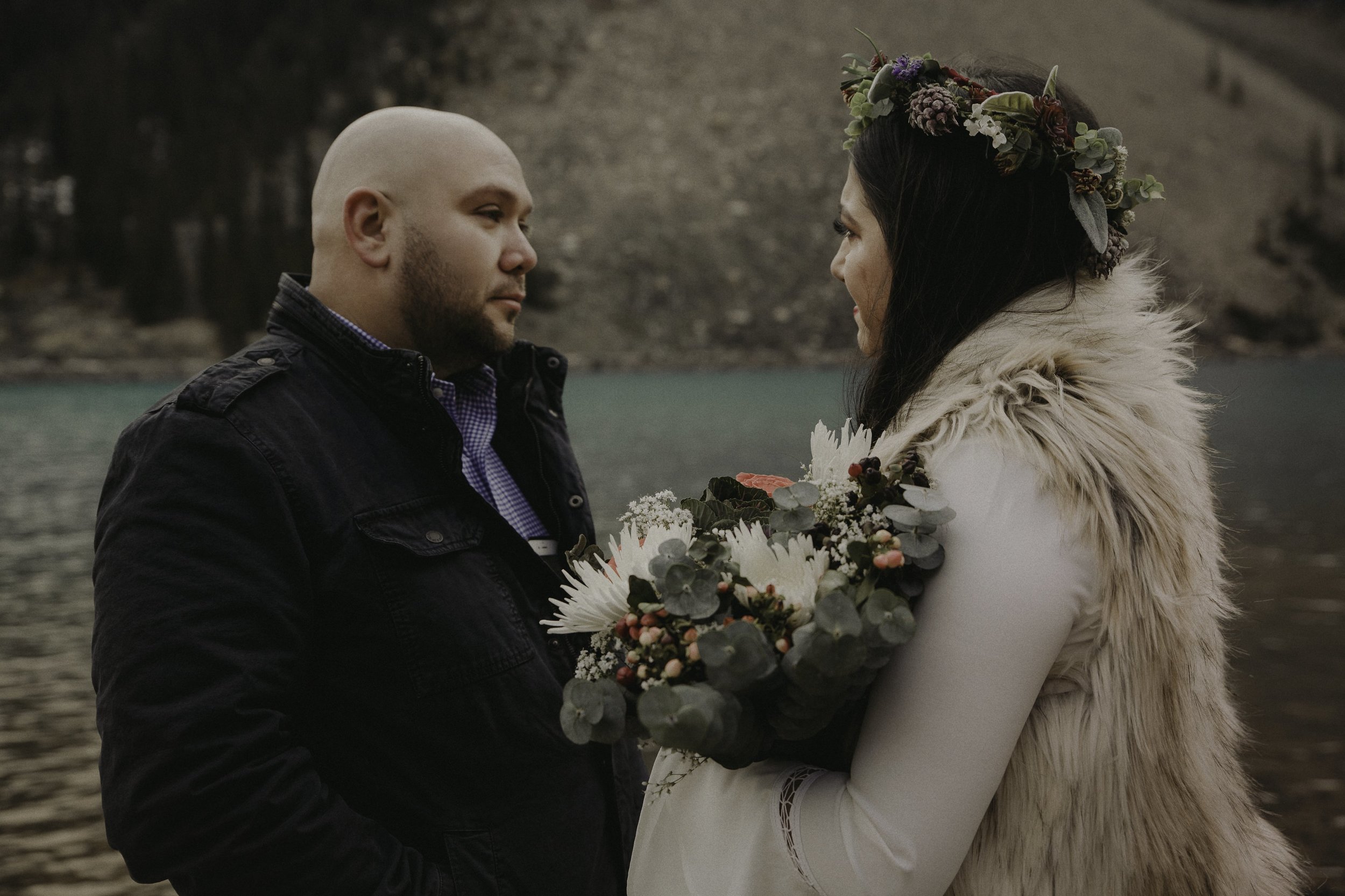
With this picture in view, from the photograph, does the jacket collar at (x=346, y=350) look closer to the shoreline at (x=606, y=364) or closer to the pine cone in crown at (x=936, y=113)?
the pine cone in crown at (x=936, y=113)

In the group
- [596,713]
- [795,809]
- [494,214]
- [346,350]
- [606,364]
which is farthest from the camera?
[606,364]

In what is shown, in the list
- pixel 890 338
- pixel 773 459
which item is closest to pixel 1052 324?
pixel 890 338

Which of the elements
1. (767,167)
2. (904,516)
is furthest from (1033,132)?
(767,167)

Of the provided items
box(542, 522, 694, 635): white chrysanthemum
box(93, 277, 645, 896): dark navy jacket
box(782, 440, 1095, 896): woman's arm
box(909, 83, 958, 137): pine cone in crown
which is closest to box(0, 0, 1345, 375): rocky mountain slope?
box(93, 277, 645, 896): dark navy jacket

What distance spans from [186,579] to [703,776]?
109cm

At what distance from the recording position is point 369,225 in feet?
8.65

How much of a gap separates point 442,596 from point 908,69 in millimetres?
1515

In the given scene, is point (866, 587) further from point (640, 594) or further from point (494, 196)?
point (494, 196)

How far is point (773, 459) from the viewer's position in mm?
22719

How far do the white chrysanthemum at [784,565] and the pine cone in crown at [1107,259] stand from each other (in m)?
0.80

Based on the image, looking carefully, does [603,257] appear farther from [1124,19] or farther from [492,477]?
[492,477]

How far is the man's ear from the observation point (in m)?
2.61

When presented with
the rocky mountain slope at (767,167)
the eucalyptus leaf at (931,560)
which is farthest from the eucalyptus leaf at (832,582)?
the rocky mountain slope at (767,167)

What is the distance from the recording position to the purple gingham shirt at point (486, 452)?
9.32ft
